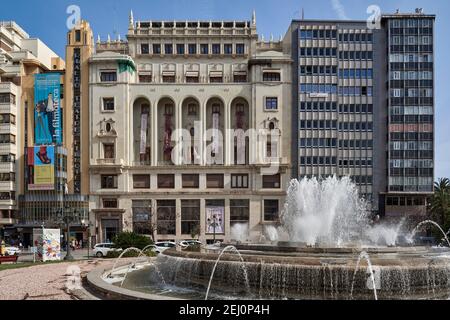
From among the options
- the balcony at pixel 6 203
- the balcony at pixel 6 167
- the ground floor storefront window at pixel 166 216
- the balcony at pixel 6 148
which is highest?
the balcony at pixel 6 148

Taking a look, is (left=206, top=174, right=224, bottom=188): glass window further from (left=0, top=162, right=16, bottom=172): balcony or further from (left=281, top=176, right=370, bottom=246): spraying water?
(left=0, top=162, right=16, bottom=172): balcony

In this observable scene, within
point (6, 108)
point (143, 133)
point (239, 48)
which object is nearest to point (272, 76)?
point (239, 48)

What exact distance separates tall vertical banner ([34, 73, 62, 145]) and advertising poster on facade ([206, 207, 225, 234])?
921 inches

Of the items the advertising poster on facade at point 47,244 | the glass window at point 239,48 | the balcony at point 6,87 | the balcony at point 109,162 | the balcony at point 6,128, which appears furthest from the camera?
the glass window at point 239,48

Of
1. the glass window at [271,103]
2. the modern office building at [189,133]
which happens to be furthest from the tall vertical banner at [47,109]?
the glass window at [271,103]

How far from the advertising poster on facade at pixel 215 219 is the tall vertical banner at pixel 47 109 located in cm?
2339

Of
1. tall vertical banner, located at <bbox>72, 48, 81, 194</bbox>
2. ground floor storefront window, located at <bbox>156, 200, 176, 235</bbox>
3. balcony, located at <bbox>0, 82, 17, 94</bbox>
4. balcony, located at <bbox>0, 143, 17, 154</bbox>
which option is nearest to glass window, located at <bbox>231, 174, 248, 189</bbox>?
ground floor storefront window, located at <bbox>156, 200, 176, 235</bbox>

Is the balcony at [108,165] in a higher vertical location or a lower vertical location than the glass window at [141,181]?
higher

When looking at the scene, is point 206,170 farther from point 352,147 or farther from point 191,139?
point 352,147

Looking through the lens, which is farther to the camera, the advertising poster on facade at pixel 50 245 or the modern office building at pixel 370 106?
the modern office building at pixel 370 106

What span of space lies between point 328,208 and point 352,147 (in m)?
31.8

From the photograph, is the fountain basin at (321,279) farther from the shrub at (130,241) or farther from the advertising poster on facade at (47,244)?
the shrub at (130,241)

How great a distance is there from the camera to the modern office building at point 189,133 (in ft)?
179

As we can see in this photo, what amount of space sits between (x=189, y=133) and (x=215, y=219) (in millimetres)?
12937
